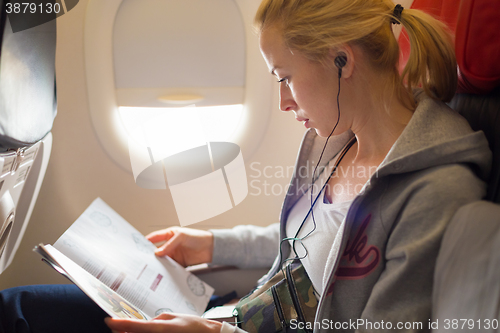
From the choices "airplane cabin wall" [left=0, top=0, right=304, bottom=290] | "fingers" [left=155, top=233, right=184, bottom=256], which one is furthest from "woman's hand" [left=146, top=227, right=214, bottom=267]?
"airplane cabin wall" [left=0, top=0, right=304, bottom=290]

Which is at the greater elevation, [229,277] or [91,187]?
[91,187]

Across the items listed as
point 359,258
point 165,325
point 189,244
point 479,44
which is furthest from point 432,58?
point 189,244

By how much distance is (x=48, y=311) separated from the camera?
927 mm

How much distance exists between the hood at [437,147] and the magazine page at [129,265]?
0.69m

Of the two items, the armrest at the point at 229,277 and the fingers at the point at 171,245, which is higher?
the fingers at the point at 171,245

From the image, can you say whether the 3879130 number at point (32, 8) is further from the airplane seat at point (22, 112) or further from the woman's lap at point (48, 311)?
the woman's lap at point (48, 311)

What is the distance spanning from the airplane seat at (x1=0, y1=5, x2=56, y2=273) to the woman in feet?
1.35

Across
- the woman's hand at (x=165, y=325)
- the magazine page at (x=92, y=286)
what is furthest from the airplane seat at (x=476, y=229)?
the magazine page at (x=92, y=286)

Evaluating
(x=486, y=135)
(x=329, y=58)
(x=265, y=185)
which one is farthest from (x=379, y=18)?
(x=265, y=185)

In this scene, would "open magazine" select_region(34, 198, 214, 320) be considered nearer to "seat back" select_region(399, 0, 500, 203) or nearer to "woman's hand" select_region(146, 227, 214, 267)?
"woman's hand" select_region(146, 227, 214, 267)

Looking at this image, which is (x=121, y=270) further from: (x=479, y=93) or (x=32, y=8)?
(x=479, y=93)

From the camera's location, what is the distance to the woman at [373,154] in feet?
2.16

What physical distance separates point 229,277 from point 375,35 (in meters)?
0.86

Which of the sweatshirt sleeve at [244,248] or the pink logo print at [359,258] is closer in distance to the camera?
the pink logo print at [359,258]
